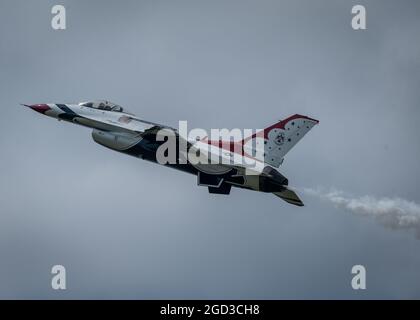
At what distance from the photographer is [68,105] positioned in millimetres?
43750

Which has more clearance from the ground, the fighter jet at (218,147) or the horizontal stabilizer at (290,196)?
the fighter jet at (218,147)

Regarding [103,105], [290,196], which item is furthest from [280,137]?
[103,105]

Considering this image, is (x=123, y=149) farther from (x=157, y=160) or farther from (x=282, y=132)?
Result: (x=282, y=132)

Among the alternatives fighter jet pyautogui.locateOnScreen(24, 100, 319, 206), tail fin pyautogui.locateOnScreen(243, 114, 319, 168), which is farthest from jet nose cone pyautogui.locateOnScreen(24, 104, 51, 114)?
tail fin pyautogui.locateOnScreen(243, 114, 319, 168)

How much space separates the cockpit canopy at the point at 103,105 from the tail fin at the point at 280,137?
653 centimetres

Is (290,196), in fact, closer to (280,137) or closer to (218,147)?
(280,137)

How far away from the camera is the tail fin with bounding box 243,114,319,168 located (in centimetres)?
4069

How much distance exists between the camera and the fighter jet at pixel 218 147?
3938cm

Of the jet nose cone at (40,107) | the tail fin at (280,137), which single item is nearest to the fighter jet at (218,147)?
the tail fin at (280,137)

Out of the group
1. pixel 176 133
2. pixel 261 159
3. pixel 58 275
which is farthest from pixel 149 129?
pixel 58 275

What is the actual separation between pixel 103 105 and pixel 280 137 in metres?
8.74

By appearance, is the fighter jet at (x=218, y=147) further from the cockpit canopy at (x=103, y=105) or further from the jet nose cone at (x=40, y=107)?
the jet nose cone at (x=40, y=107)

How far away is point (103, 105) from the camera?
43438 mm
